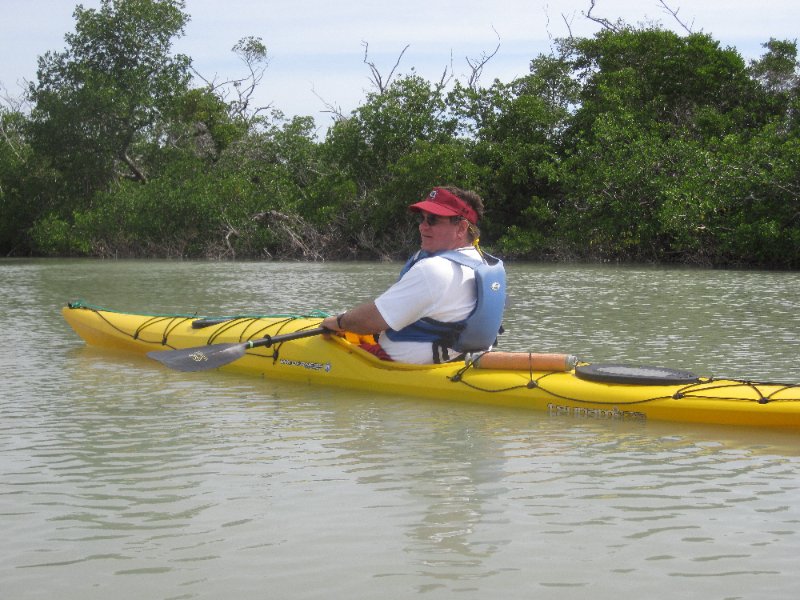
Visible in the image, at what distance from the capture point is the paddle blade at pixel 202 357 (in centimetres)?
554

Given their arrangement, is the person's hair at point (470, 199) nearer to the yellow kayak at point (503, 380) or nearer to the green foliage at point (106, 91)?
the yellow kayak at point (503, 380)

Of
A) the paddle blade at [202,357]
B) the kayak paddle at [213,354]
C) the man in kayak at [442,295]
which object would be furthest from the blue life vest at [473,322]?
the paddle blade at [202,357]

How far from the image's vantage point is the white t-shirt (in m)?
4.86

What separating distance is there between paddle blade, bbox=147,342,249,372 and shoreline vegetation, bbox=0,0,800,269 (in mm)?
14885

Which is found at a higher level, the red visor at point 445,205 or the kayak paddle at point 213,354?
the red visor at point 445,205

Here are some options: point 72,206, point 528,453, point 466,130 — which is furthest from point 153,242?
point 528,453

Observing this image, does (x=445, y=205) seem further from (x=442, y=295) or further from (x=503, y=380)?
(x=503, y=380)

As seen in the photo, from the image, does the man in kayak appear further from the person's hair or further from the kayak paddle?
the kayak paddle

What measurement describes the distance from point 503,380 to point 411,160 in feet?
63.2

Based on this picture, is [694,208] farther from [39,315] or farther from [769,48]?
[39,315]

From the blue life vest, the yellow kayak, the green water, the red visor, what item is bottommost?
the green water

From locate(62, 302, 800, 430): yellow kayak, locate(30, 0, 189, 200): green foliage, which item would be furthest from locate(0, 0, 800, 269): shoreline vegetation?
locate(62, 302, 800, 430): yellow kayak

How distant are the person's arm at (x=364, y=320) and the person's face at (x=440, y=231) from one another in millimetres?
397

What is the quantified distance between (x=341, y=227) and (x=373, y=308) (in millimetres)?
21329
